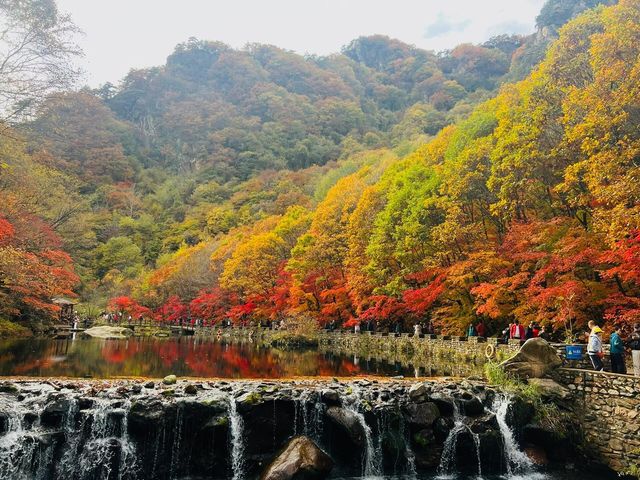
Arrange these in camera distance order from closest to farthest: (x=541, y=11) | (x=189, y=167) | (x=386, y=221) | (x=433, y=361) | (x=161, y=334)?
(x=433, y=361) < (x=386, y=221) < (x=161, y=334) < (x=541, y=11) < (x=189, y=167)

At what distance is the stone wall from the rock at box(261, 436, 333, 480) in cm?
743

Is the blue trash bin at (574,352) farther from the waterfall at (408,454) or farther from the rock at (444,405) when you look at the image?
the waterfall at (408,454)

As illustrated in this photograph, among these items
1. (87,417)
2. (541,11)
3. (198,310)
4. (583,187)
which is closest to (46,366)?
(87,417)

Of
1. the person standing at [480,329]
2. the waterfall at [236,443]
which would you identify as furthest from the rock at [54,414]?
the person standing at [480,329]

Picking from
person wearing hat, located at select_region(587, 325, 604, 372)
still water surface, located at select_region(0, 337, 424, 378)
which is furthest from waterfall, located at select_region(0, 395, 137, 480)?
person wearing hat, located at select_region(587, 325, 604, 372)

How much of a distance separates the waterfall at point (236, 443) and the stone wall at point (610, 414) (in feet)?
30.9

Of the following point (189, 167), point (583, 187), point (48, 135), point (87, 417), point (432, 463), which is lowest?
point (432, 463)

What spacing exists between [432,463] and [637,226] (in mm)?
9594

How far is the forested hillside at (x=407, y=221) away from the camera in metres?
17.5

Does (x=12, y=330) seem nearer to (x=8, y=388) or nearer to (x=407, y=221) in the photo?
(x=8, y=388)

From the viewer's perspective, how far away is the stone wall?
11.4 metres

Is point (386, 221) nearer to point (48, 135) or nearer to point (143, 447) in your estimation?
point (48, 135)

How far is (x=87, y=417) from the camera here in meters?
10.4

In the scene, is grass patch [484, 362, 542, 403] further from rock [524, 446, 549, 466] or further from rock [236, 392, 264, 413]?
→ rock [236, 392, 264, 413]
